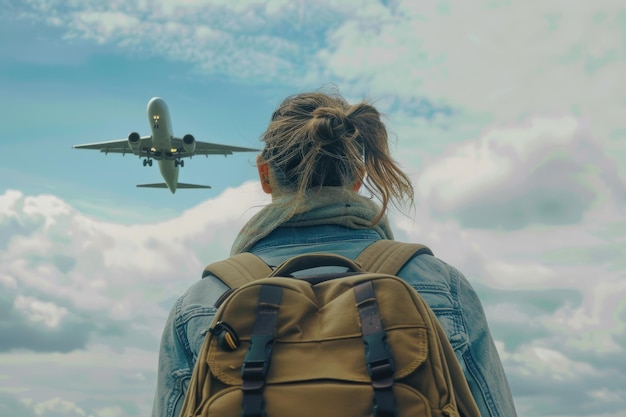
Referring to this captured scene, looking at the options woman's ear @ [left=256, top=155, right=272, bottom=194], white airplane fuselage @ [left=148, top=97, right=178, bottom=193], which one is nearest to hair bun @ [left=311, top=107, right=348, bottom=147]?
woman's ear @ [left=256, top=155, right=272, bottom=194]

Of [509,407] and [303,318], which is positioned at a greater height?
[303,318]

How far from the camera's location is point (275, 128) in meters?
3.42

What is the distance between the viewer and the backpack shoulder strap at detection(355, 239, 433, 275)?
303 cm

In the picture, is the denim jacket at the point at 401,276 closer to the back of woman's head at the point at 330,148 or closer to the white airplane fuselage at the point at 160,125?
the back of woman's head at the point at 330,148

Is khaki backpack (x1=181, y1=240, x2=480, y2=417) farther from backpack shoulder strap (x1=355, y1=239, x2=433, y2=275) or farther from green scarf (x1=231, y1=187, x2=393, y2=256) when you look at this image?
green scarf (x1=231, y1=187, x2=393, y2=256)

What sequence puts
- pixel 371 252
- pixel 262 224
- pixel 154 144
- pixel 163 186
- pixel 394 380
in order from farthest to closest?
pixel 163 186 → pixel 154 144 → pixel 262 224 → pixel 371 252 → pixel 394 380

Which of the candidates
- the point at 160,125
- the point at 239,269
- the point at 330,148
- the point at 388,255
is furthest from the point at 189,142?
the point at 388,255

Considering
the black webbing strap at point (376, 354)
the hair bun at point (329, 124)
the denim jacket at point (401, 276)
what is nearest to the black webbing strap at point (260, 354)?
the black webbing strap at point (376, 354)

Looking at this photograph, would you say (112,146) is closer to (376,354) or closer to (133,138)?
(133,138)

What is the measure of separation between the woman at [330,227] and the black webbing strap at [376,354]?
1.35ft

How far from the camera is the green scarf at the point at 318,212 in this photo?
10.6ft

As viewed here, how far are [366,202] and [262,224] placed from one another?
0.49 meters

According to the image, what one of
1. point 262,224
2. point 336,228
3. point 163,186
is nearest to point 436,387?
point 336,228

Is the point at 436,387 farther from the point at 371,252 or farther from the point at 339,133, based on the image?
the point at 339,133
